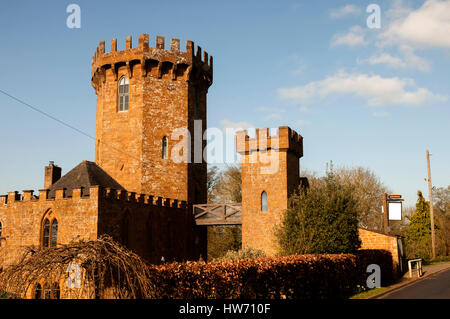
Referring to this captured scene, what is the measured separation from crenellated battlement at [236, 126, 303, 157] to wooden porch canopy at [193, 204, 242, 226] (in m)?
4.27

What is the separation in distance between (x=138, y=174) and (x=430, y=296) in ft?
63.5

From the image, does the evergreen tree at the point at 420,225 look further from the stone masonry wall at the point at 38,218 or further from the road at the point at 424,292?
the stone masonry wall at the point at 38,218

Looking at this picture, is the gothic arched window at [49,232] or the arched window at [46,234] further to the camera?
the arched window at [46,234]

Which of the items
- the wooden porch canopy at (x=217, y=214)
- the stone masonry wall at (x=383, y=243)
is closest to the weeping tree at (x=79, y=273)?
the wooden porch canopy at (x=217, y=214)

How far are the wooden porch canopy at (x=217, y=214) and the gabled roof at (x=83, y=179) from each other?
22.4ft

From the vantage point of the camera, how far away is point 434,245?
4281 centimetres

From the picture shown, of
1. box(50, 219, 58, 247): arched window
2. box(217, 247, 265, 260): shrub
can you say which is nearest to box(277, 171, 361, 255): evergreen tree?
box(217, 247, 265, 260): shrub

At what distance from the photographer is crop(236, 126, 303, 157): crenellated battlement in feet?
86.5

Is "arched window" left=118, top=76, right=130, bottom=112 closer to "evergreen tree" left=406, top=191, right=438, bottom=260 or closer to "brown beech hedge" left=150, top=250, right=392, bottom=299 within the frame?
"brown beech hedge" left=150, top=250, right=392, bottom=299

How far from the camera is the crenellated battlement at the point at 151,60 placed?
104 feet

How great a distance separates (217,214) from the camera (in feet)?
99.9

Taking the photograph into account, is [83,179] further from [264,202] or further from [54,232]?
[264,202]
